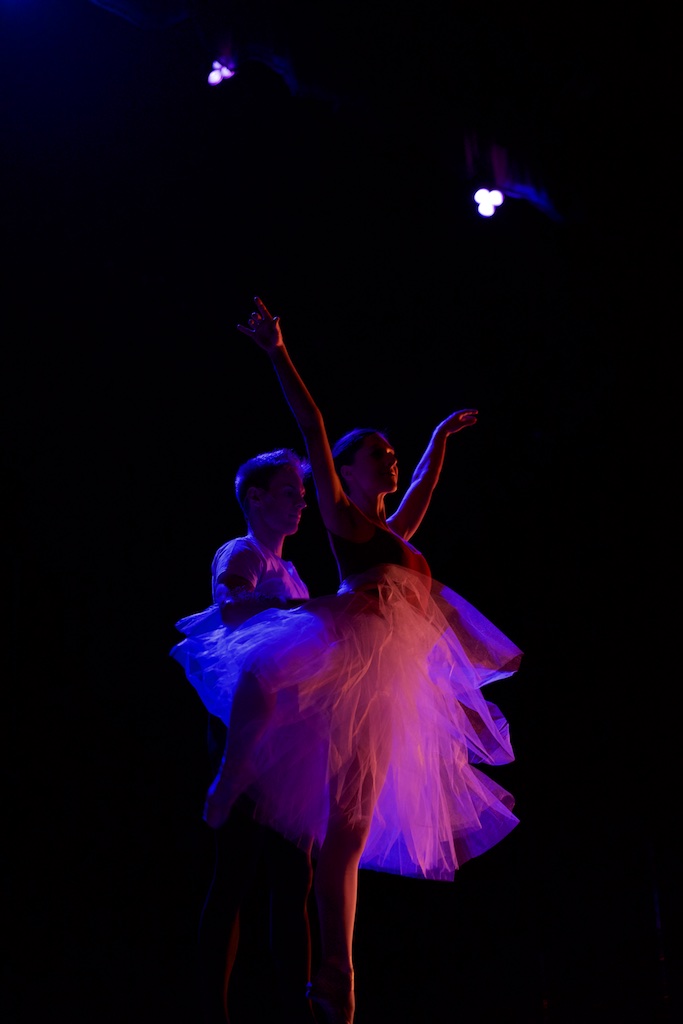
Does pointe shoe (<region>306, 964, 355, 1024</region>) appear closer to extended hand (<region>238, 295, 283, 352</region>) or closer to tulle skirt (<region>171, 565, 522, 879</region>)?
tulle skirt (<region>171, 565, 522, 879</region>)

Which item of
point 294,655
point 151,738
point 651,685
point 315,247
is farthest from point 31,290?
point 651,685

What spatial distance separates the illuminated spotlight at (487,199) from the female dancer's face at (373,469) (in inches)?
71.0

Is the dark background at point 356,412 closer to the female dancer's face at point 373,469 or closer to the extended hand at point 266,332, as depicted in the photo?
the female dancer's face at point 373,469

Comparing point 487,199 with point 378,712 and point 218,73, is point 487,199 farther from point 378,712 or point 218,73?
point 378,712

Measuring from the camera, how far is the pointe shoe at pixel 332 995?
1.69 metres

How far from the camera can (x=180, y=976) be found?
2717mm

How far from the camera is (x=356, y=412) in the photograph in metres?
3.55

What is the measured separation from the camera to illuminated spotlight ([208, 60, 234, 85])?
3182 millimetres

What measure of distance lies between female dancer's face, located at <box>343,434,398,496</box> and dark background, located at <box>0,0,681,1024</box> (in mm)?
1010

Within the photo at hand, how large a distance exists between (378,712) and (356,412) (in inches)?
70.9

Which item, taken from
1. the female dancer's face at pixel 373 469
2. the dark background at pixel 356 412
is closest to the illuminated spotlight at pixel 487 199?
the dark background at pixel 356 412

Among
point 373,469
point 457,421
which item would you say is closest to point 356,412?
point 457,421

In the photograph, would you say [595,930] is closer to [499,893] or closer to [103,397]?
[499,893]

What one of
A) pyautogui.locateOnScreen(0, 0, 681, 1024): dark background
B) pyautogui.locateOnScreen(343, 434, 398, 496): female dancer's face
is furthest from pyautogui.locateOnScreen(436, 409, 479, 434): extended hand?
pyautogui.locateOnScreen(0, 0, 681, 1024): dark background
